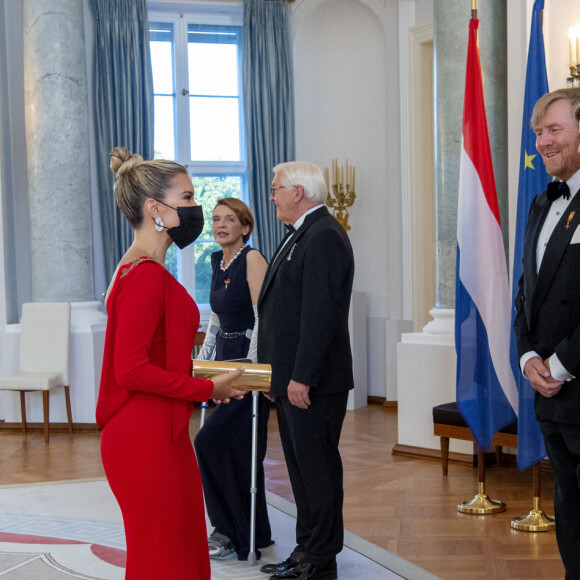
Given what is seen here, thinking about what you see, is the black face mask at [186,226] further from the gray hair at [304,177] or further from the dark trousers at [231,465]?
the dark trousers at [231,465]

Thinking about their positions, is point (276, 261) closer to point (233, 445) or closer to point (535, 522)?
point (233, 445)

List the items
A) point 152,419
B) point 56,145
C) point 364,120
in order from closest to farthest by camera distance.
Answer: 1. point 152,419
2. point 56,145
3. point 364,120

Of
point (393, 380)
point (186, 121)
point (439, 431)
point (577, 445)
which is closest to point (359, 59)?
point (186, 121)

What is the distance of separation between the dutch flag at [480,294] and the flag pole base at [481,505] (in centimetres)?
27

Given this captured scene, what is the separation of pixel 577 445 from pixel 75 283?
5.50m

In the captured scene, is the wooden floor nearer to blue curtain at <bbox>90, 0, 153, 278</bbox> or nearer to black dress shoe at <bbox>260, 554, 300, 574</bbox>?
black dress shoe at <bbox>260, 554, 300, 574</bbox>

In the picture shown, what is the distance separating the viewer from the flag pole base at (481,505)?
173 inches

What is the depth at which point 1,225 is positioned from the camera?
24.6 feet

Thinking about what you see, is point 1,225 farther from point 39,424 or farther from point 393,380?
point 393,380

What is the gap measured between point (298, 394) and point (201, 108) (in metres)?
5.97

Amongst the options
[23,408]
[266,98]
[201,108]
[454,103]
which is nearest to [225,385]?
[454,103]

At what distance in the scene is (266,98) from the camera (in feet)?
28.0

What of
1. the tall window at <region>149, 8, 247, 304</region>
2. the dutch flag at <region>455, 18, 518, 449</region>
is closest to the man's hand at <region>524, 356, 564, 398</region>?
the dutch flag at <region>455, 18, 518, 449</region>

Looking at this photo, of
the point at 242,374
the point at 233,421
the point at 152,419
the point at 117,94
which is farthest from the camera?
the point at 117,94
